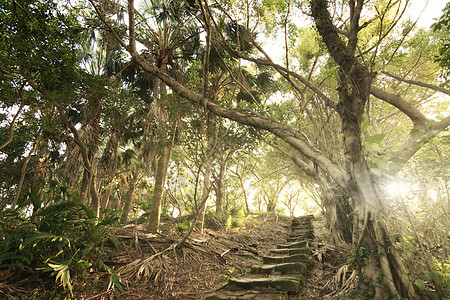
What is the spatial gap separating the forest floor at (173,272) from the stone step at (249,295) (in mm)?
374

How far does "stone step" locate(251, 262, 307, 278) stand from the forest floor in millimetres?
207

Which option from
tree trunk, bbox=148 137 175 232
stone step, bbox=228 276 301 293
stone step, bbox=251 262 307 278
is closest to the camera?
stone step, bbox=228 276 301 293

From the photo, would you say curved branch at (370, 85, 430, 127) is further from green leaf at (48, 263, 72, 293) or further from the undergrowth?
green leaf at (48, 263, 72, 293)

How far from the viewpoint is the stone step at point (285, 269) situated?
3756 mm

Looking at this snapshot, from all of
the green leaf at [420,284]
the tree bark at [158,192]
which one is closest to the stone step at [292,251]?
the green leaf at [420,284]

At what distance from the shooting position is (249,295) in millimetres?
3043

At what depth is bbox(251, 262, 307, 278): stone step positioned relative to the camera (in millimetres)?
3756

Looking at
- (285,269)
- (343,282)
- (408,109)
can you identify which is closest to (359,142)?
(408,109)

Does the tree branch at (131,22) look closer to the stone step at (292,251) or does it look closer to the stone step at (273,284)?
the stone step at (273,284)

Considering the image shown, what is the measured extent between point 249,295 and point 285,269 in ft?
3.45

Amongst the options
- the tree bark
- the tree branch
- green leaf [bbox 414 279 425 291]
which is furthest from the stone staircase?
the tree branch

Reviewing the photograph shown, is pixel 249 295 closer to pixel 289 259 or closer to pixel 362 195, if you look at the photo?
pixel 289 259

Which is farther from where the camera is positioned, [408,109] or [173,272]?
[173,272]

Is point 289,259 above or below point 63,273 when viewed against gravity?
above
